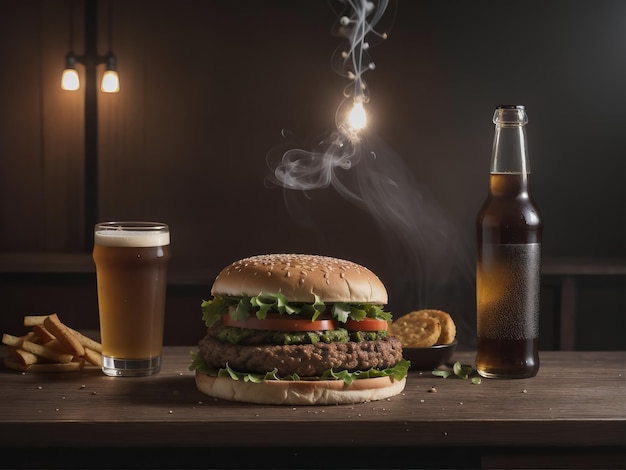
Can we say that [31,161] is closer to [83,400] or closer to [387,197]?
[387,197]

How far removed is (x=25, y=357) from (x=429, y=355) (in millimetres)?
930

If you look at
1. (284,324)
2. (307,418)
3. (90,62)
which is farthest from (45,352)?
(90,62)

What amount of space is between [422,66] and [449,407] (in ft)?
12.7

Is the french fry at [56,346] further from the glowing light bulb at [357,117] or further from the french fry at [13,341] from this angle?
the glowing light bulb at [357,117]

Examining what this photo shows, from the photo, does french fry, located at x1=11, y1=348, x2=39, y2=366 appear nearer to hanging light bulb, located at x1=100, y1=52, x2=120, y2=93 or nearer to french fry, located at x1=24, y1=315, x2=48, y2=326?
french fry, located at x1=24, y1=315, x2=48, y2=326

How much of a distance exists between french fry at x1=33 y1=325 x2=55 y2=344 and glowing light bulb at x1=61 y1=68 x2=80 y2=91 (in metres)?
3.01

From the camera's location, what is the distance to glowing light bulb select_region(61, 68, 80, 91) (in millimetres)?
4863

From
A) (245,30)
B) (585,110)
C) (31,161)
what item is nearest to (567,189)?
(585,110)

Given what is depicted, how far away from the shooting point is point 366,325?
1.89 meters

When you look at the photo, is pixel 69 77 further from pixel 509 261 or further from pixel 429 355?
pixel 509 261

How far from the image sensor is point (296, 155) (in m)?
5.58

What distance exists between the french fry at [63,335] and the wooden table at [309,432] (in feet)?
0.83

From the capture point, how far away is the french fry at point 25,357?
6.67 ft

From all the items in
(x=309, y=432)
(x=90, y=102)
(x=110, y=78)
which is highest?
(x=110, y=78)
